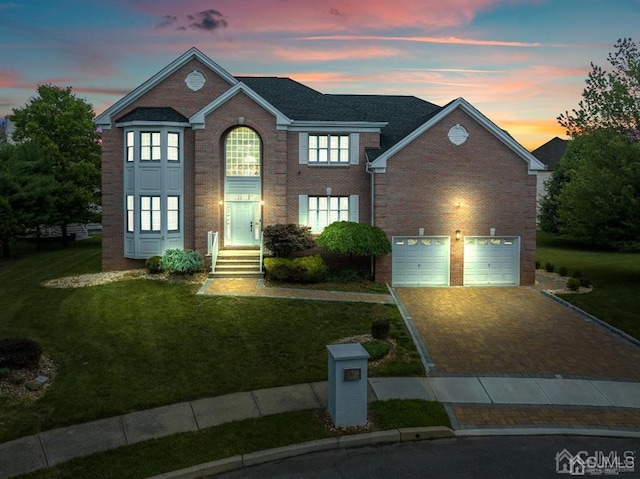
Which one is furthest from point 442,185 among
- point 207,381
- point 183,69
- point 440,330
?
point 207,381

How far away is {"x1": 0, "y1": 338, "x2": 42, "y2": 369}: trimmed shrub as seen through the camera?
12.3 m

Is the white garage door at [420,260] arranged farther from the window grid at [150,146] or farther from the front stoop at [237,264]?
the window grid at [150,146]

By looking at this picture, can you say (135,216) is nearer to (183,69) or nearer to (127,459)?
(183,69)

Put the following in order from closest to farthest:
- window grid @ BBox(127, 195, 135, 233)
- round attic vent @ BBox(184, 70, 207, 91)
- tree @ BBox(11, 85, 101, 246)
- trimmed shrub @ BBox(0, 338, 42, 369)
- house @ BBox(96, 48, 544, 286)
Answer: trimmed shrub @ BBox(0, 338, 42, 369)
house @ BBox(96, 48, 544, 286)
window grid @ BBox(127, 195, 135, 233)
round attic vent @ BBox(184, 70, 207, 91)
tree @ BBox(11, 85, 101, 246)

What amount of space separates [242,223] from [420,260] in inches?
373

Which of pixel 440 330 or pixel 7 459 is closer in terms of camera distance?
pixel 7 459

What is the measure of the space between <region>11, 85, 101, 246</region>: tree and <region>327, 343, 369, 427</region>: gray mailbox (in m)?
34.3

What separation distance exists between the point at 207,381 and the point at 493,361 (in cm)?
773

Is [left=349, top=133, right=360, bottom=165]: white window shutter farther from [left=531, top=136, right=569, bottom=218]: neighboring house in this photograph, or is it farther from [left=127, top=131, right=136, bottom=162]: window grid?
[left=531, top=136, right=569, bottom=218]: neighboring house

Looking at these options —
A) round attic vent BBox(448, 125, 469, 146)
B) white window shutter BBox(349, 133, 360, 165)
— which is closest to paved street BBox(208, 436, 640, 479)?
round attic vent BBox(448, 125, 469, 146)

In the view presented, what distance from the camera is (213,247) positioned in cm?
2531

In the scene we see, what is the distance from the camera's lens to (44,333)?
52.3ft

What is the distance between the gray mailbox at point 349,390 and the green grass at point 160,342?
2.58 metres

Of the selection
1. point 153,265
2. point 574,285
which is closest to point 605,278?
point 574,285
